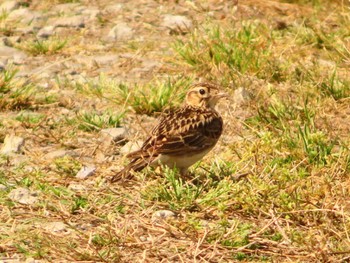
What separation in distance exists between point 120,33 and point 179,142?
4428 millimetres

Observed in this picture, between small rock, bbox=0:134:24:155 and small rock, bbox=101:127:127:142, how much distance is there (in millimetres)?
729

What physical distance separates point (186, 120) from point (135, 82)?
2.34m

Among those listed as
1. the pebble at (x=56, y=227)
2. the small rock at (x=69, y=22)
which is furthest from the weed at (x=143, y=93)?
the pebble at (x=56, y=227)

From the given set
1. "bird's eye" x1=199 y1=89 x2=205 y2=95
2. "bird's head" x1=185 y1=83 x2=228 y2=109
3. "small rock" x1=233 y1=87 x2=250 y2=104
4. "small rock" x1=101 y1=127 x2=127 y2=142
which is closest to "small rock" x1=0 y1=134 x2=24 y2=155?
"small rock" x1=101 y1=127 x2=127 y2=142

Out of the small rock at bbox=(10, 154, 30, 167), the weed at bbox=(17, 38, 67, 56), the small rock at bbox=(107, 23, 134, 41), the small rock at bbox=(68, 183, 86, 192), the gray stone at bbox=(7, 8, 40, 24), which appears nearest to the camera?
the small rock at bbox=(68, 183, 86, 192)

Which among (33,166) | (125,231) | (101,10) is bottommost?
(101,10)

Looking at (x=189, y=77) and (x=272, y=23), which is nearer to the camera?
(x=189, y=77)

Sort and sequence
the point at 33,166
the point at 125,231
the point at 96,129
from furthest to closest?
the point at 96,129 < the point at 33,166 < the point at 125,231

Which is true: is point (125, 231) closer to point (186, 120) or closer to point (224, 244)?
point (224, 244)

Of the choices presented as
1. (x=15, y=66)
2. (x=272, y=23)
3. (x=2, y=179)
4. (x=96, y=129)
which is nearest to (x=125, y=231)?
(x=2, y=179)

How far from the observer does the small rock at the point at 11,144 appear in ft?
30.4

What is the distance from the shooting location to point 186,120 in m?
8.90

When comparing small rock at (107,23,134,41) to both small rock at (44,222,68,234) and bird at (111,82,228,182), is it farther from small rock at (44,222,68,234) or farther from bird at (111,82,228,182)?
small rock at (44,222,68,234)

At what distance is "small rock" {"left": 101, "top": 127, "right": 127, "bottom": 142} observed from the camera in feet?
31.4
